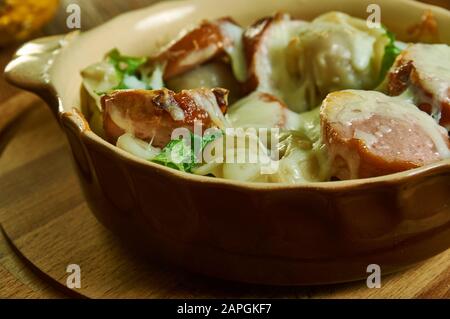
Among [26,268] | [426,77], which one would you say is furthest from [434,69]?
[26,268]

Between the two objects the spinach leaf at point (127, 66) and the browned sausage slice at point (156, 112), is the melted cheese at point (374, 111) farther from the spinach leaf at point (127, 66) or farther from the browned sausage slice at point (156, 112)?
the spinach leaf at point (127, 66)

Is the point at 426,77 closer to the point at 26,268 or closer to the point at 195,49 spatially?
the point at 195,49

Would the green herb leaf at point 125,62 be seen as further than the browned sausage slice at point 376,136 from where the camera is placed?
Yes

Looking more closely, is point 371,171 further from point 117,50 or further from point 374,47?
point 117,50

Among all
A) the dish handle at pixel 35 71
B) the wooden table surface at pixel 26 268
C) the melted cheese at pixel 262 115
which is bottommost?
the wooden table surface at pixel 26 268

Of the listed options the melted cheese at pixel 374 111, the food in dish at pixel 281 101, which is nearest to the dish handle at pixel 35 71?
the food in dish at pixel 281 101

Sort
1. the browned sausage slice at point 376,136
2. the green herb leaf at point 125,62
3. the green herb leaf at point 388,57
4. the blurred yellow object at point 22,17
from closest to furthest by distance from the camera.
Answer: the browned sausage slice at point 376,136
the green herb leaf at point 388,57
the green herb leaf at point 125,62
the blurred yellow object at point 22,17

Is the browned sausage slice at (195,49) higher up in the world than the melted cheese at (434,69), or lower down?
lower down
